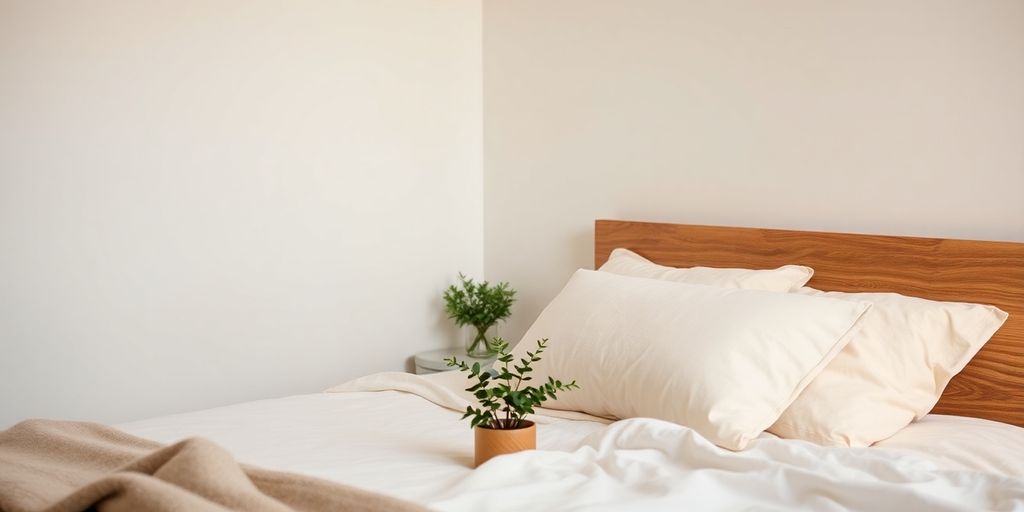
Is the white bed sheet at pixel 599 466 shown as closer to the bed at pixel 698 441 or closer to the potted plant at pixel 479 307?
the bed at pixel 698 441

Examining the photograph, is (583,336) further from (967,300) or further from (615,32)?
(615,32)

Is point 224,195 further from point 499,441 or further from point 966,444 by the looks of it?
point 966,444

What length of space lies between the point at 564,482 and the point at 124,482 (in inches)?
30.5

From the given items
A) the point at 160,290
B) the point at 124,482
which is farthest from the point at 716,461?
the point at 160,290

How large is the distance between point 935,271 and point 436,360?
181 cm

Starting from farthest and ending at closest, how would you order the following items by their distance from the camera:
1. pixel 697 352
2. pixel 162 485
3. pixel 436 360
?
pixel 436 360
pixel 697 352
pixel 162 485

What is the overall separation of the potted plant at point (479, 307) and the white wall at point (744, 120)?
0.50ft

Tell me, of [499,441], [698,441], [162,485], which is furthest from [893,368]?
[162,485]

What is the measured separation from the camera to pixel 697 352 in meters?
2.38

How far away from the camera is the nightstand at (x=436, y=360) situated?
3.71 m

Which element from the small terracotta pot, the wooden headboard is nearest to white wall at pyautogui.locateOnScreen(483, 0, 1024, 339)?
the wooden headboard

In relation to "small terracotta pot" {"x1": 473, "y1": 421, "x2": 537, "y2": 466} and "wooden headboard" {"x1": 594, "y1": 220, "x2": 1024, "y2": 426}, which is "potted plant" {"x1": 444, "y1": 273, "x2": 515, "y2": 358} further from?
"small terracotta pot" {"x1": 473, "y1": 421, "x2": 537, "y2": 466}

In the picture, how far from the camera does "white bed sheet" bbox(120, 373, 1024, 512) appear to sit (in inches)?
66.8

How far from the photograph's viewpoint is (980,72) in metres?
2.61
